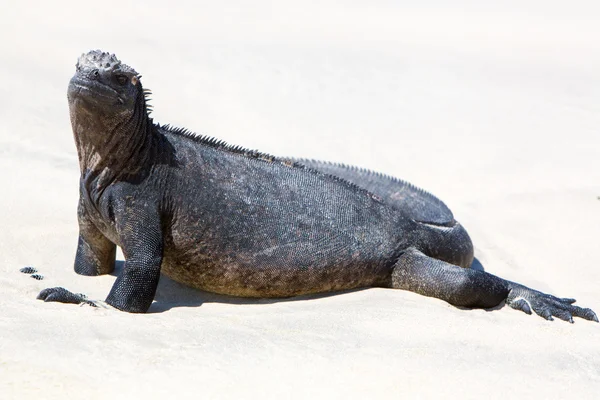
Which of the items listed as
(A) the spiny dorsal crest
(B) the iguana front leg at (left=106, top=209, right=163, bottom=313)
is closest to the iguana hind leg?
(B) the iguana front leg at (left=106, top=209, right=163, bottom=313)

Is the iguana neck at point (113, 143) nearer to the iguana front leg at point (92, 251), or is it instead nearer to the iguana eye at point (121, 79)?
the iguana eye at point (121, 79)

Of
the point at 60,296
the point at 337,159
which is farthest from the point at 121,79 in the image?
the point at 337,159

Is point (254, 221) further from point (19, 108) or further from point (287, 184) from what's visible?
point (19, 108)

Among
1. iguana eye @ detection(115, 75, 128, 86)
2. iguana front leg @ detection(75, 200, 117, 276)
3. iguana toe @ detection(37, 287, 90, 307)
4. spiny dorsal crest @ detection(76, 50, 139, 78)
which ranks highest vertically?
spiny dorsal crest @ detection(76, 50, 139, 78)

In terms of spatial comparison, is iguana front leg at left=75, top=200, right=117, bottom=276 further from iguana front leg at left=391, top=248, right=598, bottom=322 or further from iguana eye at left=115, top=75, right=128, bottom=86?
iguana front leg at left=391, top=248, right=598, bottom=322

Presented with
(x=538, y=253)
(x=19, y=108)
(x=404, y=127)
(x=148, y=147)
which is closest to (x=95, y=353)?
(x=148, y=147)

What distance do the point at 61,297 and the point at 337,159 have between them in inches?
252

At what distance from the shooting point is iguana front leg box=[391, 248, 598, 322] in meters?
6.23

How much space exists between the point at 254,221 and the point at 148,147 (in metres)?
0.89

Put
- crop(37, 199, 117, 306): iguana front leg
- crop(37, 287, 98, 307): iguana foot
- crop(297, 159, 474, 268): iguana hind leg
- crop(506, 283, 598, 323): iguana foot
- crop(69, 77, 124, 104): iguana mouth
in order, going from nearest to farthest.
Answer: crop(37, 287, 98, 307): iguana foot, crop(69, 77, 124, 104): iguana mouth, crop(506, 283, 598, 323): iguana foot, crop(37, 199, 117, 306): iguana front leg, crop(297, 159, 474, 268): iguana hind leg

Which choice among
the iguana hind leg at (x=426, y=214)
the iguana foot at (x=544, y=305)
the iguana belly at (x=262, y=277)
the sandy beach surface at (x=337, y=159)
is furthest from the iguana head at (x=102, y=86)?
the iguana foot at (x=544, y=305)

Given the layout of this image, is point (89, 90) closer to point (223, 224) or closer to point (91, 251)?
Result: point (223, 224)

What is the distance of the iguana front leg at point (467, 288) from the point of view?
623cm

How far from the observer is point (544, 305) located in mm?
6293
